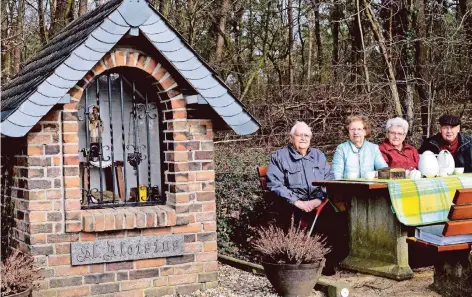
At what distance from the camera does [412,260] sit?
672 centimetres

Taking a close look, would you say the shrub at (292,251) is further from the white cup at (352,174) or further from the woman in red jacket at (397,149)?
the woman in red jacket at (397,149)

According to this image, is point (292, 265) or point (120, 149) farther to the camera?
point (120, 149)

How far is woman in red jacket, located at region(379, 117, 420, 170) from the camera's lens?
6.93 meters

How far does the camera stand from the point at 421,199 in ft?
19.2

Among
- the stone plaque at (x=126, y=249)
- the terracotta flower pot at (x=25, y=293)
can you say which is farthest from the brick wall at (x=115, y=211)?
the terracotta flower pot at (x=25, y=293)

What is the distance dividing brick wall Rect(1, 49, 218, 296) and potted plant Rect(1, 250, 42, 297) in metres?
0.35

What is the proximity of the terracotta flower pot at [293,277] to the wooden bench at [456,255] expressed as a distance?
94cm

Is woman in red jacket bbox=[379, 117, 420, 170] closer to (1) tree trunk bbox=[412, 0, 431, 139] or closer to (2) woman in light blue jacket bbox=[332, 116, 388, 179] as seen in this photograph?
(2) woman in light blue jacket bbox=[332, 116, 388, 179]

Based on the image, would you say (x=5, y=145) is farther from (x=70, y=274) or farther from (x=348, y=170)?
(x=348, y=170)

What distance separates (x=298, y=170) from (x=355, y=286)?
135 cm

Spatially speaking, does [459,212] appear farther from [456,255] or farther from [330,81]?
[330,81]

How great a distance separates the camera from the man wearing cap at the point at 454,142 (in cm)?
726

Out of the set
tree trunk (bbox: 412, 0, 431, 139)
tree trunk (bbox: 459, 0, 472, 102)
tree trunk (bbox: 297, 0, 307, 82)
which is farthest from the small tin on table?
tree trunk (bbox: 297, 0, 307, 82)

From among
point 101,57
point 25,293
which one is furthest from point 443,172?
point 25,293
